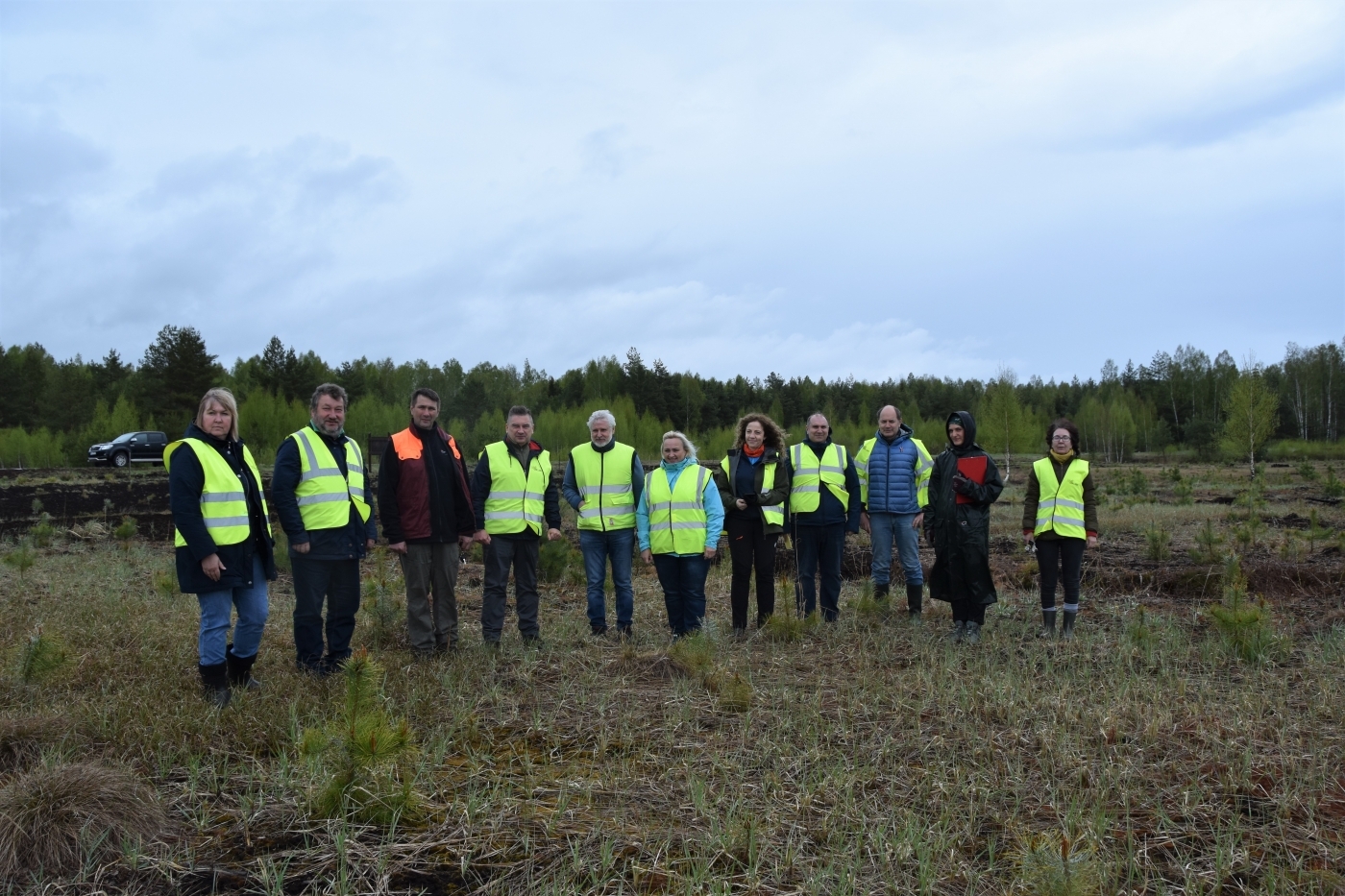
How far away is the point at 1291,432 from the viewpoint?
241 feet

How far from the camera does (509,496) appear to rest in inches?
274

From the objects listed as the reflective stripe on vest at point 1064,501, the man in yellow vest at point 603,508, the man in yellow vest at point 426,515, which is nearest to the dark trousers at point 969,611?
the reflective stripe on vest at point 1064,501

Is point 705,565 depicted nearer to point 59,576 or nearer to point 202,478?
point 202,478

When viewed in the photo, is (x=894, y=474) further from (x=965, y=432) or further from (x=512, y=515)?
(x=512, y=515)

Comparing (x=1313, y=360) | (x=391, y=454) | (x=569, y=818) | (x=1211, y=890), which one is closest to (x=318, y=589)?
(x=391, y=454)

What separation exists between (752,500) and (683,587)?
0.90m

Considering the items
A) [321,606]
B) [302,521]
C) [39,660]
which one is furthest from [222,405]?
[39,660]

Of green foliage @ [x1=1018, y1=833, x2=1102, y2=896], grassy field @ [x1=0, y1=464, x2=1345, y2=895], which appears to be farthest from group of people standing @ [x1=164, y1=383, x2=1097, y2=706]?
green foliage @ [x1=1018, y1=833, x2=1102, y2=896]

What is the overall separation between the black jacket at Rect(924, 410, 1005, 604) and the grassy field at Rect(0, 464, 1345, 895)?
55 centimetres

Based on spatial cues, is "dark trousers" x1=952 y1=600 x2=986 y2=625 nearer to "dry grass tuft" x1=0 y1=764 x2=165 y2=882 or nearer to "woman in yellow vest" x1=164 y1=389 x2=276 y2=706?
"woman in yellow vest" x1=164 y1=389 x2=276 y2=706

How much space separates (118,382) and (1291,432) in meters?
84.7

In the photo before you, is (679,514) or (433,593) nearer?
(433,593)

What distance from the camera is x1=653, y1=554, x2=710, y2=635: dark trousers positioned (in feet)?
24.0

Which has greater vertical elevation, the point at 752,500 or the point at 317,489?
the point at 317,489
